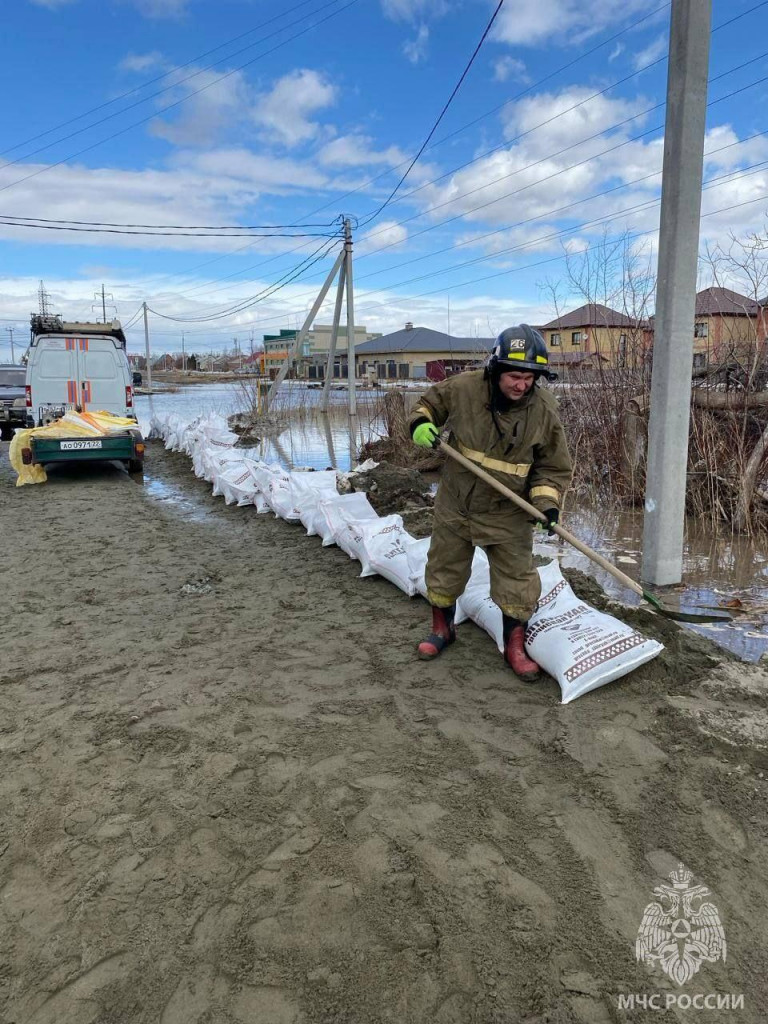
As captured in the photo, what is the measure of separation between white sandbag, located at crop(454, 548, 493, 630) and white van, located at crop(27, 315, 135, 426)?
25.8 ft

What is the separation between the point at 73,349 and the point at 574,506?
300 inches

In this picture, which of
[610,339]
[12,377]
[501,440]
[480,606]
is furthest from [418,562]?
[12,377]

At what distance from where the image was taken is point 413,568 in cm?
433

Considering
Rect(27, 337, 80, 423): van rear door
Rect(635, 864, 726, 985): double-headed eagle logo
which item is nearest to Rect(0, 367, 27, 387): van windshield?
Rect(27, 337, 80, 423): van rear door

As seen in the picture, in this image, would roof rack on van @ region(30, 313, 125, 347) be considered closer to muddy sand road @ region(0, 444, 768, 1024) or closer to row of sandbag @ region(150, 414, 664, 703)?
row of sandbag @ region(150, 414, 664, 703)

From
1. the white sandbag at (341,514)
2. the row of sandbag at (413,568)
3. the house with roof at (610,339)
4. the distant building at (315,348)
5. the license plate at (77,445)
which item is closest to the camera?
the row of sandbag at (413,568)

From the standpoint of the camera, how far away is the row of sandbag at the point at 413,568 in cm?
298

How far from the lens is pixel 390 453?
11.2 meters

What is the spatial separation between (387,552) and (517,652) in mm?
1582

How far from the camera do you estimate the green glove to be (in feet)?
10.3

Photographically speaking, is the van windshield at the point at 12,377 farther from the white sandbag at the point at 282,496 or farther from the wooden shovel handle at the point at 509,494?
the wooden shovel handle at the point at 509,494

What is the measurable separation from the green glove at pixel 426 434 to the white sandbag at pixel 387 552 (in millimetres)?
1336

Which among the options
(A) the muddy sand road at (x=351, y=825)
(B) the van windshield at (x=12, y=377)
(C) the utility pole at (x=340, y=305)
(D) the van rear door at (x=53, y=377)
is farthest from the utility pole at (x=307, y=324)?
(A) the muddy sand road at (x=351, y=825)

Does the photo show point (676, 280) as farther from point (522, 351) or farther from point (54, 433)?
point (54, 433)
